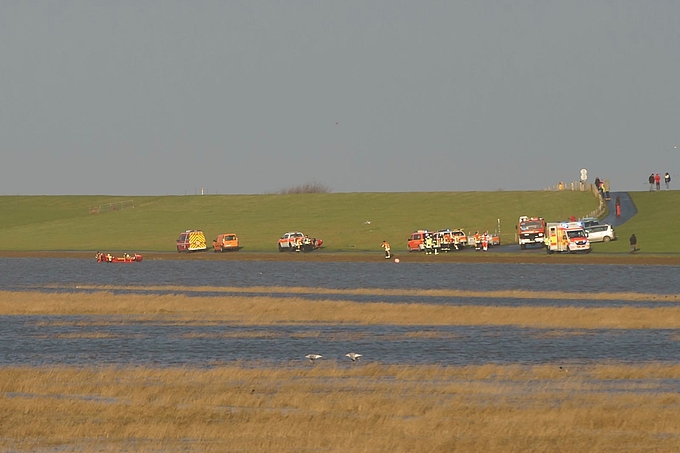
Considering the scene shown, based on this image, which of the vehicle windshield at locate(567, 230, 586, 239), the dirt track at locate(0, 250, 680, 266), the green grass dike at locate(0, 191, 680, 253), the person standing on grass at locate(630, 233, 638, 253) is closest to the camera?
the dirt track at locate(0, 250, 680, 266)

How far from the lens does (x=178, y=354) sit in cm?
3581

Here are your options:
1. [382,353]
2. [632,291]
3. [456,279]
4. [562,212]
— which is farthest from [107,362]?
[562,212]

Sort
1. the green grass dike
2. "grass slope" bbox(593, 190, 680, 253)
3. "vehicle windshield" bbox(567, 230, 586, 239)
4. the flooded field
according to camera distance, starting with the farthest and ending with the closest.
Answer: the green grass dike
"grass slope" bbox(593, 190, 680, 253)
"vehicle windshield" bbox(567, 230, 586, 239)
the flooded field

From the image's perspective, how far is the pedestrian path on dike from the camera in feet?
387

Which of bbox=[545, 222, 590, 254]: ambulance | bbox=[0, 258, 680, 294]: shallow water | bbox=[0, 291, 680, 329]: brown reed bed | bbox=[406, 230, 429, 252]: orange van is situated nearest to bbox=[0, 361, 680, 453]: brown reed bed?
bbox=[0, 291, 680, 329]: brown reed bed

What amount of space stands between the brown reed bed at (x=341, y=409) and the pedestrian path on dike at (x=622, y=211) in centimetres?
8661

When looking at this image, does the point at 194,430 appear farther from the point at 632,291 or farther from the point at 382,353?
the point at 632,291

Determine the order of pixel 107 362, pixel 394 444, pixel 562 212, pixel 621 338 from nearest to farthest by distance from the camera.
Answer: pixel 394 444
pixel 107 362
pixel 621 338
pixel 562 212

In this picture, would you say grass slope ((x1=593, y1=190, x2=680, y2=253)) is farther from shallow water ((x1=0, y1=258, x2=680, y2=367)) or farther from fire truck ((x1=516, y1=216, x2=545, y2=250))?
shallow water ((x1=0, y1=258, x2=680, y2=367))

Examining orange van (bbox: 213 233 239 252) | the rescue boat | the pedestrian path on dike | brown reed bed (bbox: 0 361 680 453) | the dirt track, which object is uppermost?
the pedestrian path on dike

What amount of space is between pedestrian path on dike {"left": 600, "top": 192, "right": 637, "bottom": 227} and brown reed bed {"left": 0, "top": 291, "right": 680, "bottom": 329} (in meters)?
65.7

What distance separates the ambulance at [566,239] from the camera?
93438 mm

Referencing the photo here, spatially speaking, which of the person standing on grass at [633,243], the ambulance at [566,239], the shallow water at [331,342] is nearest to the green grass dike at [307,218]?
the ambulance at [566,239]

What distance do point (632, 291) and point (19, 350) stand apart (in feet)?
109
